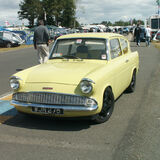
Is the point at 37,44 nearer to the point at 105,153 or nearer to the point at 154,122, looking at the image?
the point at 154,122

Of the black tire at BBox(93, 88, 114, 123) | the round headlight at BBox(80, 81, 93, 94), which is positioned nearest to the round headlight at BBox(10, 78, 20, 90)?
the round headlight at BBox(80, 81, 93, 94)

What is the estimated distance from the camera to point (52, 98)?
14.6 feet

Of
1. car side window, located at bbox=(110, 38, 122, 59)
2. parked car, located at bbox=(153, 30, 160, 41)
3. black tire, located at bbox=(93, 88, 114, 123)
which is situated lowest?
black tire, located at bbox=(93, 88, 114, 123)

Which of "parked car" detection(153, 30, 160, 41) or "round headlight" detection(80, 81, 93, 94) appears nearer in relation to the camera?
"round headlight" detection(80, 81, 93, 94)

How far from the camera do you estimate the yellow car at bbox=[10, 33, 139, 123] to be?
4398 mm

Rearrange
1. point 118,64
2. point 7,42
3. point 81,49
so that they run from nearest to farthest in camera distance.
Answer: point 118,64 → point 81,49 → point 7,42

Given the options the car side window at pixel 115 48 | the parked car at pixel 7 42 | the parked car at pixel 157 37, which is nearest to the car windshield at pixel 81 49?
the car side window at pixel 115 48

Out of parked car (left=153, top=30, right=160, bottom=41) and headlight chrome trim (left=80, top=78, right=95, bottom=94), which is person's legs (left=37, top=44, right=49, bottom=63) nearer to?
headlight chrome trim (left=80, top=78, right=95, bottom=94)

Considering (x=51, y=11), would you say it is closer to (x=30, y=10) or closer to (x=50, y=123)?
(x=30, y=10)

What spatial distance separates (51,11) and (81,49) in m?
80.6

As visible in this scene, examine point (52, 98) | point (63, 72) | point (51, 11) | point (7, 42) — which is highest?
point (51, 11)

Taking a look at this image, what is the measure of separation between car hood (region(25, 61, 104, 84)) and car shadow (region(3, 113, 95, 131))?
666 millimetres

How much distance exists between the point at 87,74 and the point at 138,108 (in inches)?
64.8

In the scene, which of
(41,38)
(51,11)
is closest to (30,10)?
(51,11)
